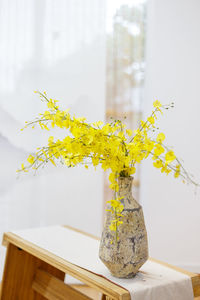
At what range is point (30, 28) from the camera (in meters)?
3.05

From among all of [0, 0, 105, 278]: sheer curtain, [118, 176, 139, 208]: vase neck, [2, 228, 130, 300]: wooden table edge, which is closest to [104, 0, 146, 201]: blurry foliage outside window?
[0, 0, 105, 278]: sheer curtain

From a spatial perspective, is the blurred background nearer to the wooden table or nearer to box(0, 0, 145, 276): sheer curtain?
box(0, 0, 145, 276): sheer curtain

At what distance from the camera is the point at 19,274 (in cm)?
225

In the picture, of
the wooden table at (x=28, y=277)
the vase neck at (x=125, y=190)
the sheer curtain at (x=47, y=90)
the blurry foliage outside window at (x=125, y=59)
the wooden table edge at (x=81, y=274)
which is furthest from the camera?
the blurry foliage outside window at (x=125, y=59)

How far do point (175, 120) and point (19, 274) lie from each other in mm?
1876

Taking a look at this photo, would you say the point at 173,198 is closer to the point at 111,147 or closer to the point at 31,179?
the point at 31,179

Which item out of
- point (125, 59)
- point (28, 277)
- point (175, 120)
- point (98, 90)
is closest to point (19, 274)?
point (28, 277)

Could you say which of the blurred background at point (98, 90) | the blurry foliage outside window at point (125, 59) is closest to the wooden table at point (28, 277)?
the blurred background at point (98, 90)

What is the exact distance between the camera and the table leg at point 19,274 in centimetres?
220

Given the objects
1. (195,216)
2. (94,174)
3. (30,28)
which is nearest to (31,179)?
(94,174)

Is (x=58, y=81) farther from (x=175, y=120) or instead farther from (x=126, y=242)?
(x=126, y=242)

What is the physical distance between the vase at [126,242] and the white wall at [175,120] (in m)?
1.94

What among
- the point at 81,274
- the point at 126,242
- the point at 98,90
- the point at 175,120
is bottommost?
the point at 81,274

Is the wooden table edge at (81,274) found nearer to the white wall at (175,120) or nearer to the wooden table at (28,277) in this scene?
the wooden table at (28,277)
